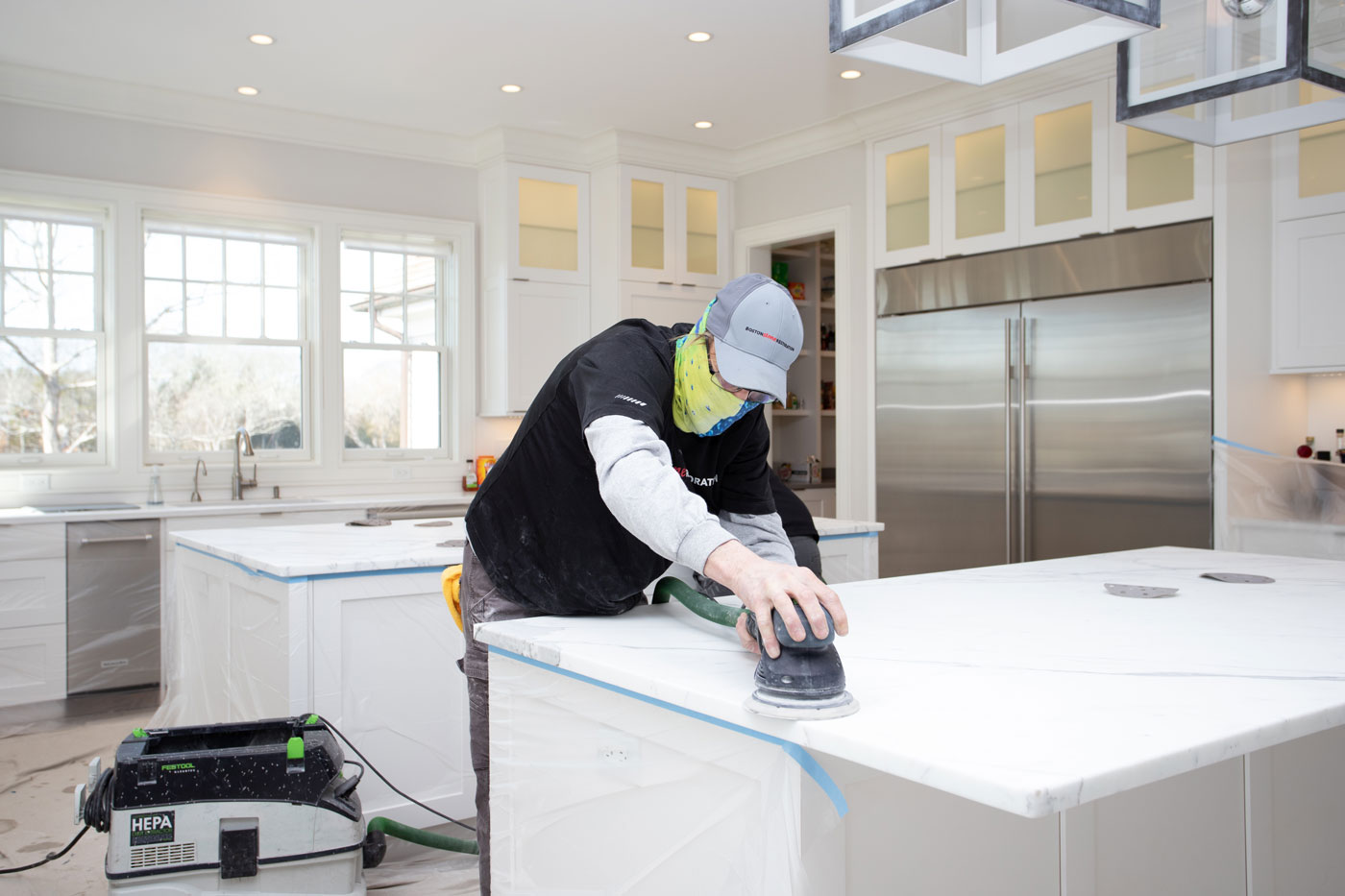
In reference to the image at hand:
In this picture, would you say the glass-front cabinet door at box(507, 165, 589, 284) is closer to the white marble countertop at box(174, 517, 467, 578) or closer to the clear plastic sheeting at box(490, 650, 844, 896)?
the white marble countertop at box(174, 517, 467, 578)

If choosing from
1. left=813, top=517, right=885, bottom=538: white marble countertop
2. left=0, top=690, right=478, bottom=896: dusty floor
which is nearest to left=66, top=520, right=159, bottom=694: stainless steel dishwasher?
left=0, top=690, right=478, bottom=896: dusty floor

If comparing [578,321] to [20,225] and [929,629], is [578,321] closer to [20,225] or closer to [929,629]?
[20,225]

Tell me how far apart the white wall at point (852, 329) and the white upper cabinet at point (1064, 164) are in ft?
2.95

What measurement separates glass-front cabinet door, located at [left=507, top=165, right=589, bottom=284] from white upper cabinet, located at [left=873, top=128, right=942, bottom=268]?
5.23 ft

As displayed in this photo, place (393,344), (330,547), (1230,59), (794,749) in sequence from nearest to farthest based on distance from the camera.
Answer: (794,749) < (1230,59) < (330,547) < (393,344)

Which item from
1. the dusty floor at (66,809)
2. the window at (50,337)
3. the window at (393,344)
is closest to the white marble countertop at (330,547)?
the dusty floor at (66,809)

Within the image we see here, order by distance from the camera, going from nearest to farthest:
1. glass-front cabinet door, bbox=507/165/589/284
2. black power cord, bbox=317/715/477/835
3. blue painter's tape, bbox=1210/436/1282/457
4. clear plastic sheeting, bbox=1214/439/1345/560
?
black power cord, bbox=317/715/477/835 → clear plastic sheeting, bbox=1214/439/1345/560 → blue painter's tape, bbox=1210/436/1282/457 → glass-front cabinet door, bbox=507/165/589/284

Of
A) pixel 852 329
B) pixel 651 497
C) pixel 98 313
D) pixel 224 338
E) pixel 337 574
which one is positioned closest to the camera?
pixel 651 497

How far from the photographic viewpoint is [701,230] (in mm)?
5699

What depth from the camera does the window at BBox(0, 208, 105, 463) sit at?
4.46m

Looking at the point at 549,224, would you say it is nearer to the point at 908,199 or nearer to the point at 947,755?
the point at 908,199

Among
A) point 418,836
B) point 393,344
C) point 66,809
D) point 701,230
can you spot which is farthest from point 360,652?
point 701,230

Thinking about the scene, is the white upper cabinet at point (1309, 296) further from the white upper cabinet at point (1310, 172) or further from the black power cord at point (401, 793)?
the black power cord at point (401, 793)

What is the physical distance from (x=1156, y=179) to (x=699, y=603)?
3.38m
